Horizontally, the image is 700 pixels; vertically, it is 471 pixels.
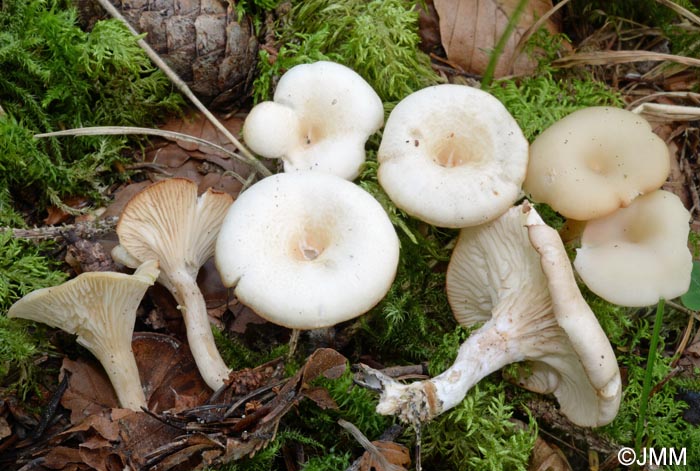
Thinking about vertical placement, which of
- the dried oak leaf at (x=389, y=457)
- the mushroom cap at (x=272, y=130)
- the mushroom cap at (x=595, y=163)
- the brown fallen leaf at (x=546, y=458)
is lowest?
the brown fallen leaf at (x=546, y=458)

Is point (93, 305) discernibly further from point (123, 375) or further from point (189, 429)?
point (189, 429)

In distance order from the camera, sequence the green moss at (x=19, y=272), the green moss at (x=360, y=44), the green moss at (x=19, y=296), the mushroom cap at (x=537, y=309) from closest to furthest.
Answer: the mushroom cap at (x=537, y=309) < the green moss at (x=19, y=296) < the green moss at (x=19, y=272) < the green moss at (x=360, y=44)

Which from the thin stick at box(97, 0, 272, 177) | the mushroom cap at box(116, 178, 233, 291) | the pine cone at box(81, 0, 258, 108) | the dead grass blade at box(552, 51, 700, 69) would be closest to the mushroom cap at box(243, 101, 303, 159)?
the thin stick at box(97, 0, 272, 177)

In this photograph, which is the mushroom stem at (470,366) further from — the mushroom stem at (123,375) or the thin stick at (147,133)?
the thin stick at (147,133)

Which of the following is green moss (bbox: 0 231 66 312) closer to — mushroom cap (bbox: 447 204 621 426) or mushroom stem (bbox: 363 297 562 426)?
mushroom stem (bbox: 363 297 562 426)

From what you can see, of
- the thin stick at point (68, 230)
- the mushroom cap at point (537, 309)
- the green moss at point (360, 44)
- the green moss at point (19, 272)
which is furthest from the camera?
the green moss at point (360, 44)

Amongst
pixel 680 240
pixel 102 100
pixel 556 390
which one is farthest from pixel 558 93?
pixel 102 100

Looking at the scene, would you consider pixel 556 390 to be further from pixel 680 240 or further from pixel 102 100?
pixel 102 100

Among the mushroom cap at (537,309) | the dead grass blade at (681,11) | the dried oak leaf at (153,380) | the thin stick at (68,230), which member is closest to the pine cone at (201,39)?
the thin stick at (68,230)
